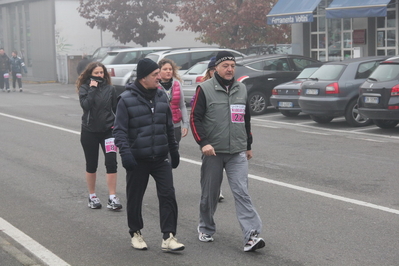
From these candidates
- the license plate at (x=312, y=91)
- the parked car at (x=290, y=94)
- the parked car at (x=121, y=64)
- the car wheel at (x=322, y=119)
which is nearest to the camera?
the license plate at (x=312, y=91)

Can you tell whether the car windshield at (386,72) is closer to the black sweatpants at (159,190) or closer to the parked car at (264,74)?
the parked car at (264,74)

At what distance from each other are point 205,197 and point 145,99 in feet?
3.47

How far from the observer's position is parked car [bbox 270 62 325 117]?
54.5 ft

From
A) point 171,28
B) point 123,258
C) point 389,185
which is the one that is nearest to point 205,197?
point 123,258

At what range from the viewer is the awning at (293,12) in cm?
2269

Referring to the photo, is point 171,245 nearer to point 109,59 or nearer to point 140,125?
point 140,125

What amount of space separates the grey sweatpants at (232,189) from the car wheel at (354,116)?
30.6 ft

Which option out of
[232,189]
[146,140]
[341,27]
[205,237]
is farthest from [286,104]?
[146,140]

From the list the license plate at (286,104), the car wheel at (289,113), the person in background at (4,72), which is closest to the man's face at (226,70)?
the license plate at (286,104)

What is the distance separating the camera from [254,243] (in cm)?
578

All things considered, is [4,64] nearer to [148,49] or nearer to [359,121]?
[148,49]

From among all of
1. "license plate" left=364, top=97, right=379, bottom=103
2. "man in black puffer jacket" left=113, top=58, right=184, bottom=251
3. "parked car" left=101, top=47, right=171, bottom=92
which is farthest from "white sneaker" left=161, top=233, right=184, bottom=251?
"parked car" left=101, top=47, right=171, bottom=92

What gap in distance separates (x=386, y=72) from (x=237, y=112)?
8393 millimetres

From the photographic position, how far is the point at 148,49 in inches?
998
